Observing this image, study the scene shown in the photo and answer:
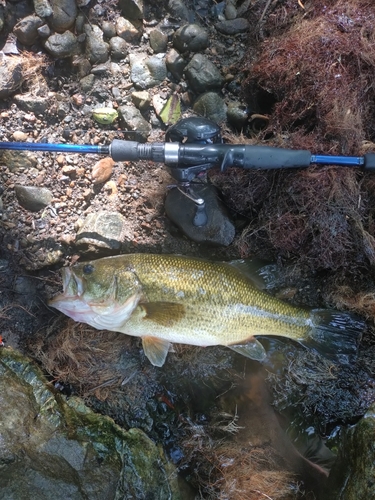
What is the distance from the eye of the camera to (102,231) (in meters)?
A: 3.46

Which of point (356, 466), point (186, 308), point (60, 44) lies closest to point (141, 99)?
point (60, 44)

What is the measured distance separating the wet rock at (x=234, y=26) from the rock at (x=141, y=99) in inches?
37.1

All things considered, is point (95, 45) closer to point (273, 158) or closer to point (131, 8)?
point (131, 8)

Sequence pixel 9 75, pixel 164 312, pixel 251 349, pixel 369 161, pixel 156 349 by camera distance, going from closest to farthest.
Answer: pixel 369 161 → pixel 164 312 → pixel 156 349 → pixel 251 349 → pixel 9 75

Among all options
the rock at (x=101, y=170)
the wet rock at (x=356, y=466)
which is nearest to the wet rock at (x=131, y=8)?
the rock at (x=101, y=170)

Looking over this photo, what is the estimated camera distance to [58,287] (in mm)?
3547

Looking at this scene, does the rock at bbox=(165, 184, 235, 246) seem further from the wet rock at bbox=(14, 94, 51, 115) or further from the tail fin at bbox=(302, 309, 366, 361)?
the wet rock at bbox=(14, 94, 51, 115)

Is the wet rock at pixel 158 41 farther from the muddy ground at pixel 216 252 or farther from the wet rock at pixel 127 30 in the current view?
the muddy ground at pixel 216 252

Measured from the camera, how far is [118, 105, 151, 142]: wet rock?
3639mm

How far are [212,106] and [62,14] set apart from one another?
1.50m

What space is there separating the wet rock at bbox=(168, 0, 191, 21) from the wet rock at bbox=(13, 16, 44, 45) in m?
1.15

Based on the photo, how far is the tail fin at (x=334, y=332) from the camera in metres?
3.40

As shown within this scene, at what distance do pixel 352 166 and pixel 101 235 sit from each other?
6.72ft

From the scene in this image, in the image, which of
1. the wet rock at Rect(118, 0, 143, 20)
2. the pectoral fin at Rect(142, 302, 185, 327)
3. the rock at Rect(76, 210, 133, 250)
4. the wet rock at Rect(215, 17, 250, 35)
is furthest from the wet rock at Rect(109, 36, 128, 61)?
the pectoral fin at Rect(142, 302, 185, 327)
